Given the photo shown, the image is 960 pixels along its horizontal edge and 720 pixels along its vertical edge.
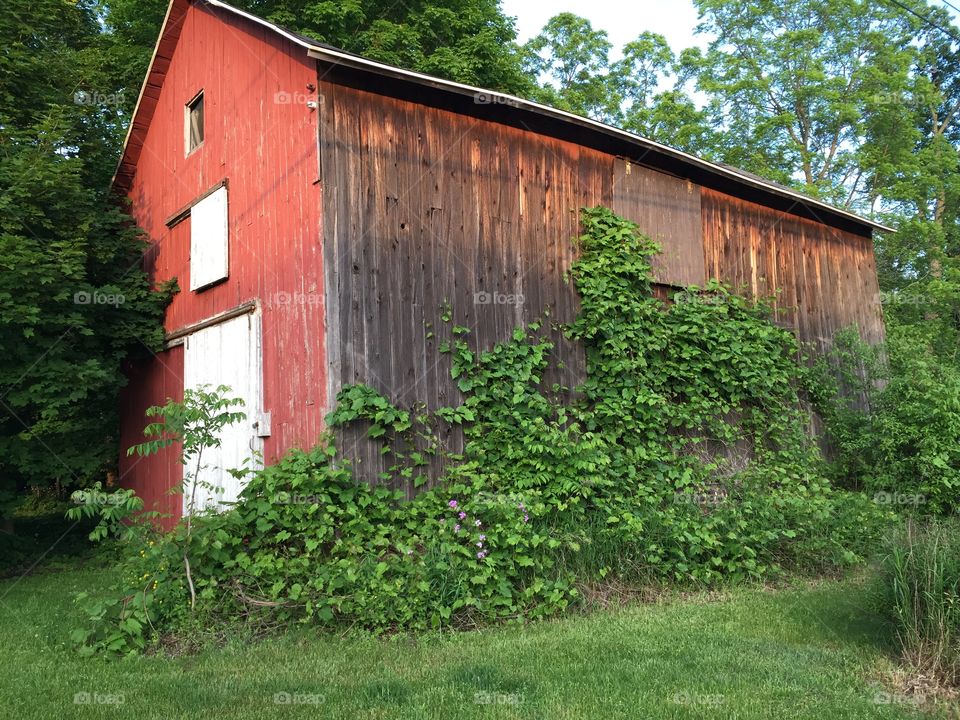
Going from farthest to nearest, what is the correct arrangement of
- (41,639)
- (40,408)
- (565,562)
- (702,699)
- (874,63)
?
(874,63) → (40,408) → (565,562) → (41,639) → (702,699)

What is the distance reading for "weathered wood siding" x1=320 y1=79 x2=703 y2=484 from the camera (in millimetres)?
7789

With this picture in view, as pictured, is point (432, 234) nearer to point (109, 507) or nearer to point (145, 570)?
point (109, 507)

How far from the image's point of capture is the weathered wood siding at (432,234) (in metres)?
7.79

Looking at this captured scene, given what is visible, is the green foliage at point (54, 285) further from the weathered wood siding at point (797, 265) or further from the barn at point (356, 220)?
the weathered wood siding at point (797, 265)

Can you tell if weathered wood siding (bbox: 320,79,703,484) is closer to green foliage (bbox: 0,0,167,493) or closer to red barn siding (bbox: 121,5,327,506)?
red barn siding (bbox: 121,5,327,506)

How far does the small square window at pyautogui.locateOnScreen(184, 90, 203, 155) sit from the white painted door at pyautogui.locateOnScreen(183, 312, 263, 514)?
3.12 meters

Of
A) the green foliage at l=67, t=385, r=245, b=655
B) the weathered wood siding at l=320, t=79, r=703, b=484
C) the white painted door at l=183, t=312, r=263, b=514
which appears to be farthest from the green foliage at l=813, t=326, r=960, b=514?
the green foliage at l=67, t=385, r=245, b=655

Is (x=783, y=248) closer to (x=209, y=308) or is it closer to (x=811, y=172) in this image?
(x=209, y=308)

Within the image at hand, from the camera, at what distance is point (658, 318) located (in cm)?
971

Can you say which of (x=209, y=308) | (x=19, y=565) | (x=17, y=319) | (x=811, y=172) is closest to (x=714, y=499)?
(x=209, y=308)

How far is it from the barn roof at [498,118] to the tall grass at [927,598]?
5.92 meters

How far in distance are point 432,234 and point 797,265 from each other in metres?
7.22

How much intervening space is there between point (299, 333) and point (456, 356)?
5.58ft

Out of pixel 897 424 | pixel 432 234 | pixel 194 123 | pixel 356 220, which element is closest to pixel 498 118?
pixel 432 234
